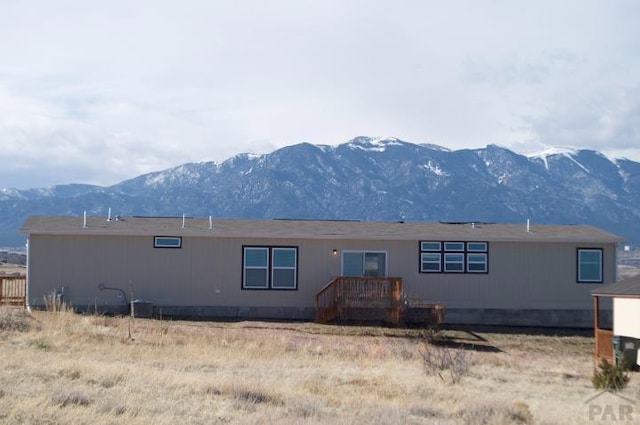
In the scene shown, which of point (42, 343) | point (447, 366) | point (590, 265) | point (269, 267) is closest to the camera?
point (447, 366)

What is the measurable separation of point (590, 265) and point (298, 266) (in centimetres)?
1013

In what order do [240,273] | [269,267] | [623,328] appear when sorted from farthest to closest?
[269,267] < [240,273] < [623,328]

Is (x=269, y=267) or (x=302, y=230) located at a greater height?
(x=302, y=230)

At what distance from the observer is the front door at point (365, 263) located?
29.2 metres

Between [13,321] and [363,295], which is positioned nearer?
[13,321]

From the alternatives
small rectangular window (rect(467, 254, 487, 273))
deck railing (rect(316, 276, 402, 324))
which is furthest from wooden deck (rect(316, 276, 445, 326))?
small rectangular window (rect(467, 254, 487, 273))

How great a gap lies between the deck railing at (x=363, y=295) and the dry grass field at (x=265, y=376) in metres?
1.56

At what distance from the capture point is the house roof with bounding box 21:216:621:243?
2809 centimetres

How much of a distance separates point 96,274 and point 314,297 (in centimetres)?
701

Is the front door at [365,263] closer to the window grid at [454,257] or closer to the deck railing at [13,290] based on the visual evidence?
the window grid at [454,257]

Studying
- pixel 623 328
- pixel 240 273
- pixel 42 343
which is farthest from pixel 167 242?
pixel 623 328

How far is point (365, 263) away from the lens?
96.1 feet

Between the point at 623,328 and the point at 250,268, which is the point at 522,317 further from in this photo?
the point at 250,268

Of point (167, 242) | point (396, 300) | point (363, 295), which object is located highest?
point (167, 242)
